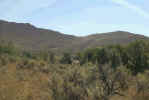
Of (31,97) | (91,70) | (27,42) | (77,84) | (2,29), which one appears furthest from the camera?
(2,29)

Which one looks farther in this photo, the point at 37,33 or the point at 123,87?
the point at 37,33

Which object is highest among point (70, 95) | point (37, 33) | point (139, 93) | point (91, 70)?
point (37, 33)

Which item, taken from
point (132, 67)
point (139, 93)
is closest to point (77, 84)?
point (139, 93)

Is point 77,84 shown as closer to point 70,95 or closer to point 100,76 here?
point 70,95

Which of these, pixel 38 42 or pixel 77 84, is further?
pixel 38 42

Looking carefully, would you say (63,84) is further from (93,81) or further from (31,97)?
(31,97)

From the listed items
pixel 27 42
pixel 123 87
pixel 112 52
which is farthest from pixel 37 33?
pixel 123 87

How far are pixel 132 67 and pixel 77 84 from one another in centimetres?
1400

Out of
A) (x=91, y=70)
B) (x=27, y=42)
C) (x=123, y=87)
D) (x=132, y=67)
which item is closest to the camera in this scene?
(x=91, y=70)

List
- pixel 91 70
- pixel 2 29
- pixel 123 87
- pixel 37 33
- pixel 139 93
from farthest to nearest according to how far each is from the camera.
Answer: pixel 37 33 → pixel 2 29 → pixel 123 87 → pixel 139 93 → pixel 91 70

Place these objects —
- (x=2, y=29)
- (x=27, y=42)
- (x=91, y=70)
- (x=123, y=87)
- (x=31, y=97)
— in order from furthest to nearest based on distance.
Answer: (x=2, y=29) → (x=27, y=42) → (x=123, y=87) → (x=91, y=70) → (x=31, y=97)

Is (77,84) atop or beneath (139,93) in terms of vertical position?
atop

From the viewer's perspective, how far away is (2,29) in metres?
135

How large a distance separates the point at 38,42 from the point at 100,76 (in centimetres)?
12067
